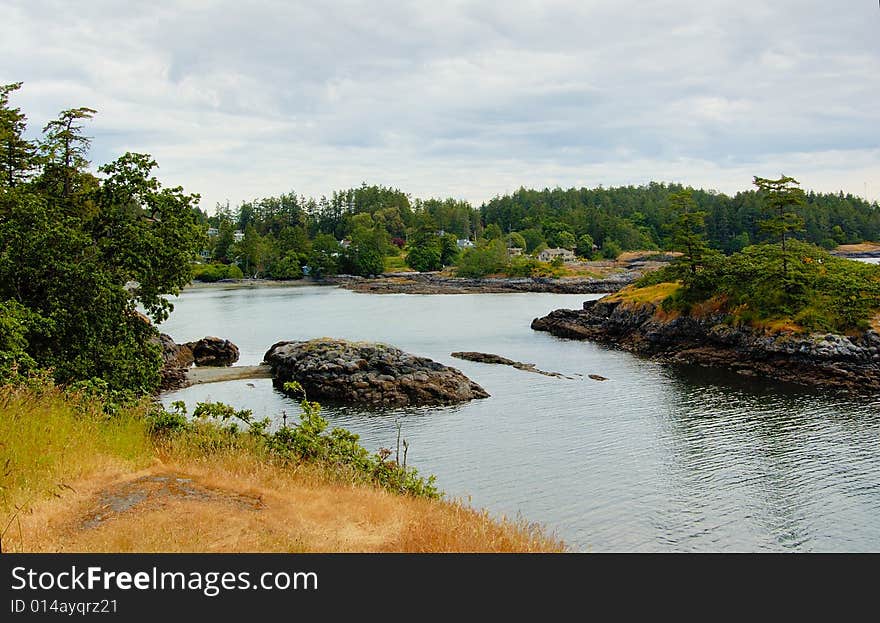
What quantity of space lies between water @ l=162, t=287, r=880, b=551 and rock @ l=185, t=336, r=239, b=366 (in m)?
1.45

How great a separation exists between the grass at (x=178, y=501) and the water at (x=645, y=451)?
19.2 ft

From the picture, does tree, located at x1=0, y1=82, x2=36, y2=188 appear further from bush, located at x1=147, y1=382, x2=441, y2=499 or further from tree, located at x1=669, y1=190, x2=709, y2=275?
tree, located at x1=669, y1=190, x2=709, y2=275

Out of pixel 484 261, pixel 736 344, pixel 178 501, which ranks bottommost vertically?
pixel 736 344

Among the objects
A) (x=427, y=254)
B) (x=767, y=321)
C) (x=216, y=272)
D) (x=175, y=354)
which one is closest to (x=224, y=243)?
(x=216, y=272)

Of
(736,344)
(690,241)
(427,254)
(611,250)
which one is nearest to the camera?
(736,344)

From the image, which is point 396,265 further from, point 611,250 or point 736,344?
point 736,344

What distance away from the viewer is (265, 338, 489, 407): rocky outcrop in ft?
120

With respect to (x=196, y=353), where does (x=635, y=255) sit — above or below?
above

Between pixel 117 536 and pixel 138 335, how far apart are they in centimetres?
1965

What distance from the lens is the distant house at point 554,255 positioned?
157500 millimetres

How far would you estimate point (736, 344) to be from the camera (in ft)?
160

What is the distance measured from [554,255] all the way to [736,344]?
112121mm

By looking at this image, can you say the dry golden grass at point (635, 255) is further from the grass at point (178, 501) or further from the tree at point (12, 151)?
the grass at point (178, 501)
